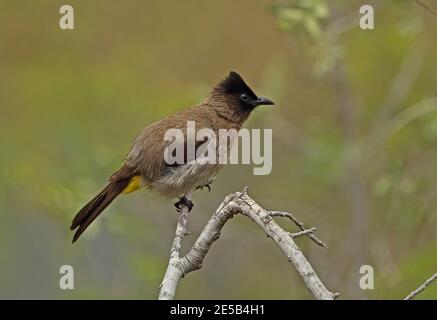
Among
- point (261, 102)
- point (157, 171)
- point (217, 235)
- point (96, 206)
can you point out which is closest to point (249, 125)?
point (261, 102)

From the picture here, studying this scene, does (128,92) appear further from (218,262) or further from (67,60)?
(218,262)

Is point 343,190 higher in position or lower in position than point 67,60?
lower

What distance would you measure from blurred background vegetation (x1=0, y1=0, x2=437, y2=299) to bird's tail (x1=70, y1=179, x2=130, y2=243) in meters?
0.46

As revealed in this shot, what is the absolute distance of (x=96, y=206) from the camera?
4.00 m

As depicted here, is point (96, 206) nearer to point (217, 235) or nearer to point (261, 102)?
point (261, 102)

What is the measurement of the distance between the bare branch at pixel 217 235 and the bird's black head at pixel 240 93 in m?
1.75

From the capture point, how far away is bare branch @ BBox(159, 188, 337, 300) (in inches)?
83.9

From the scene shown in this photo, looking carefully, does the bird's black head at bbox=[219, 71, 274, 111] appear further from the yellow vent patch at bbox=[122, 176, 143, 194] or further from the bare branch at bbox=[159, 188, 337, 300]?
the bare branch at bbox=[159, 188, 337, 300]

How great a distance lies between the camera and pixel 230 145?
14.1 feet

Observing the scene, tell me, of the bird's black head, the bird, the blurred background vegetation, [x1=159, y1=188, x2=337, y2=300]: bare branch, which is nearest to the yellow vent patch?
the bird

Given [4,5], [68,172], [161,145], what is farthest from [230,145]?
[4,5]
